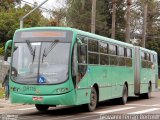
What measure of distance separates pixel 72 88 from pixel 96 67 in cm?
272

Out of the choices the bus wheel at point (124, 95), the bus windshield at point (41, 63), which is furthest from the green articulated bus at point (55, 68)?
the bus wheel at point (124, 95)

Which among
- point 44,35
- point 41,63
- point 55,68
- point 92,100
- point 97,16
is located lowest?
point 92,100

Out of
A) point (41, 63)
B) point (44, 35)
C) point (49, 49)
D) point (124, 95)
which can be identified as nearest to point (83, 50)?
point (49, 49)

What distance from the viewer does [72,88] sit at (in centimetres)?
1541

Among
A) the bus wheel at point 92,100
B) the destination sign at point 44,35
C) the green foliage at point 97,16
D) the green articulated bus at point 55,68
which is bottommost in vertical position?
the bus wheel at point 92,100

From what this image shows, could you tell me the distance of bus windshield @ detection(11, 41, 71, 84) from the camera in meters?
15.4

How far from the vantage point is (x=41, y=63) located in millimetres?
15633

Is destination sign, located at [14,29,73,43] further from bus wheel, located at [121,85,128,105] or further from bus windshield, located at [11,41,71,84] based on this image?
bus wheel, located at [121,85,128,105]

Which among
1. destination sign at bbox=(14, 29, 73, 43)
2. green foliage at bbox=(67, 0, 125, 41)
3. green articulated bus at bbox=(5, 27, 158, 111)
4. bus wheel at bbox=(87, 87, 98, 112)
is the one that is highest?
green foliage at bbox=(67, 0, 125, 41)

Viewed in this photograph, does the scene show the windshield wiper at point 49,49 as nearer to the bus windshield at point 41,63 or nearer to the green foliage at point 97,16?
the bus windshield at point 41,63

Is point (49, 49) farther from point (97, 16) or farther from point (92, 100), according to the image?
point (97, 16)

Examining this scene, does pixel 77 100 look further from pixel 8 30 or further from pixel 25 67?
pixel 8 30

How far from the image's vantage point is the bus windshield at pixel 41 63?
607 inches

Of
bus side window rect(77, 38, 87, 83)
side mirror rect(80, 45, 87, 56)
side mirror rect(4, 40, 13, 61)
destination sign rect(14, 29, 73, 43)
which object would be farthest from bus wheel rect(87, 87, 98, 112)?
side mirror rect(4, 40, 13, 61)
